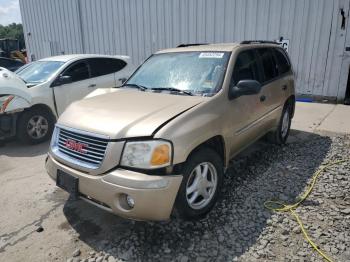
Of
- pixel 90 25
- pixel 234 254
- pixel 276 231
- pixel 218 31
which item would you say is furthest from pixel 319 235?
pixel 90 25

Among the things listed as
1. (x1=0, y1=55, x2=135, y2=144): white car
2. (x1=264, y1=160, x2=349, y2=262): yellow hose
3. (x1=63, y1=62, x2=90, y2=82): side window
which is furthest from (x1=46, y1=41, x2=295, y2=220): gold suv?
(x1=63, y1=62, x2=90, y2=82): side window

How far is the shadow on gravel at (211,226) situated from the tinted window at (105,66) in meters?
3.93

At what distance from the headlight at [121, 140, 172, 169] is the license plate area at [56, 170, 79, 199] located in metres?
0.55

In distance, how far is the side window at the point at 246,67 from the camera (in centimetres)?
365

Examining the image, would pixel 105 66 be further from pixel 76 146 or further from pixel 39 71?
pixel 76 146

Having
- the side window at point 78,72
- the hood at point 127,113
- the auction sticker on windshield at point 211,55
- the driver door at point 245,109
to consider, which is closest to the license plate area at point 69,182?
the hood at point 127,113

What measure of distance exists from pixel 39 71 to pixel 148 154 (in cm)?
479

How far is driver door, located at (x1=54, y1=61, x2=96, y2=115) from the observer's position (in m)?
6.00

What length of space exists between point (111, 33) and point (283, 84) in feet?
30.3

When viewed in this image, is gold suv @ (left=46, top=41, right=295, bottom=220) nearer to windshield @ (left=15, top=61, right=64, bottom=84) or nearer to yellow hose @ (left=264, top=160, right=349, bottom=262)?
yellow hose @ (left=264, top=160, right=349, bottom=262)

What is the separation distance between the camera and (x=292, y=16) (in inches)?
346

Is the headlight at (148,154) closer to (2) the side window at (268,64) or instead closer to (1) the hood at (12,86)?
(2) the side window at (268,64)

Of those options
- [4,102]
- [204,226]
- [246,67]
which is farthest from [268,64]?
[4,102]

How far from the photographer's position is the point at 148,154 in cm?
252
